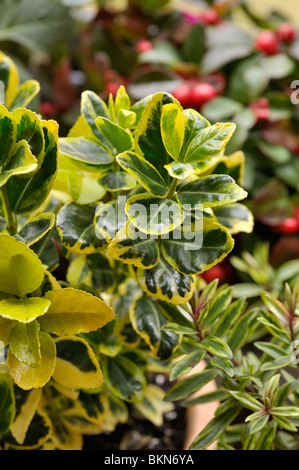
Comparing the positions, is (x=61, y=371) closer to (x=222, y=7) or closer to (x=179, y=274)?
(x=179, y=274)

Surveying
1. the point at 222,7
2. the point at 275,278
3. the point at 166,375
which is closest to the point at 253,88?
the point at 222,7

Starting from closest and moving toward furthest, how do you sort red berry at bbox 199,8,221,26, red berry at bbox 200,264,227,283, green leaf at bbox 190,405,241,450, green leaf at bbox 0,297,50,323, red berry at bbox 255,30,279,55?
green leaf at bbox 0,297,50,323 → green leaf at bbox 190,405,241,450 → red berry at bbox 200,264,227,283 → red berry at bbox 255,30,279,55 → red berry at bbox 199,8,221,26

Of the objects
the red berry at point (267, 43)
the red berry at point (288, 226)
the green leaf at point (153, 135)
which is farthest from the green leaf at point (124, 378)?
the red berry at point (267, 43)

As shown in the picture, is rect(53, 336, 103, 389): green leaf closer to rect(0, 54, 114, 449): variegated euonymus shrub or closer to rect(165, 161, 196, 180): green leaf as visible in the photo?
rect(0, 54, 114, 449): variegated euonymus shrub

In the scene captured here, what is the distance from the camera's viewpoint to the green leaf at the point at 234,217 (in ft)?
1.49

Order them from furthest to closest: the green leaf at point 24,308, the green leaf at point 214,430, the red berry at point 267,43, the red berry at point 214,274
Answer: the red berry at point 267,43, the red berry at point 214,274, the green leaf at point 214,430, the green leaf at point 24,308

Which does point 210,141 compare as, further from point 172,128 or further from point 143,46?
point 143,46

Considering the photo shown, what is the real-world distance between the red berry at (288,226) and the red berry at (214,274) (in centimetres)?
14

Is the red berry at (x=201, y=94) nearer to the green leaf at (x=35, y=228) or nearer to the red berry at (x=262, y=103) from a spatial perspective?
the red berry at (x=262, y=103)

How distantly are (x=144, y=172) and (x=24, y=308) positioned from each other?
0.13 meters

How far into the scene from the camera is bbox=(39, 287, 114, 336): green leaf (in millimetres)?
361

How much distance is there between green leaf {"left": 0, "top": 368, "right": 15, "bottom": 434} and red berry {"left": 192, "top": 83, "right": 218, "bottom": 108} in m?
0.67

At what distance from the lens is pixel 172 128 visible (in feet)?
1.16

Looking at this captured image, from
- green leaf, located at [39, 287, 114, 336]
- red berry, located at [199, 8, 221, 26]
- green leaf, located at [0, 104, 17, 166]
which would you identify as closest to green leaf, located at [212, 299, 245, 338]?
green leaf, located at [39, 287, 114, 336]
